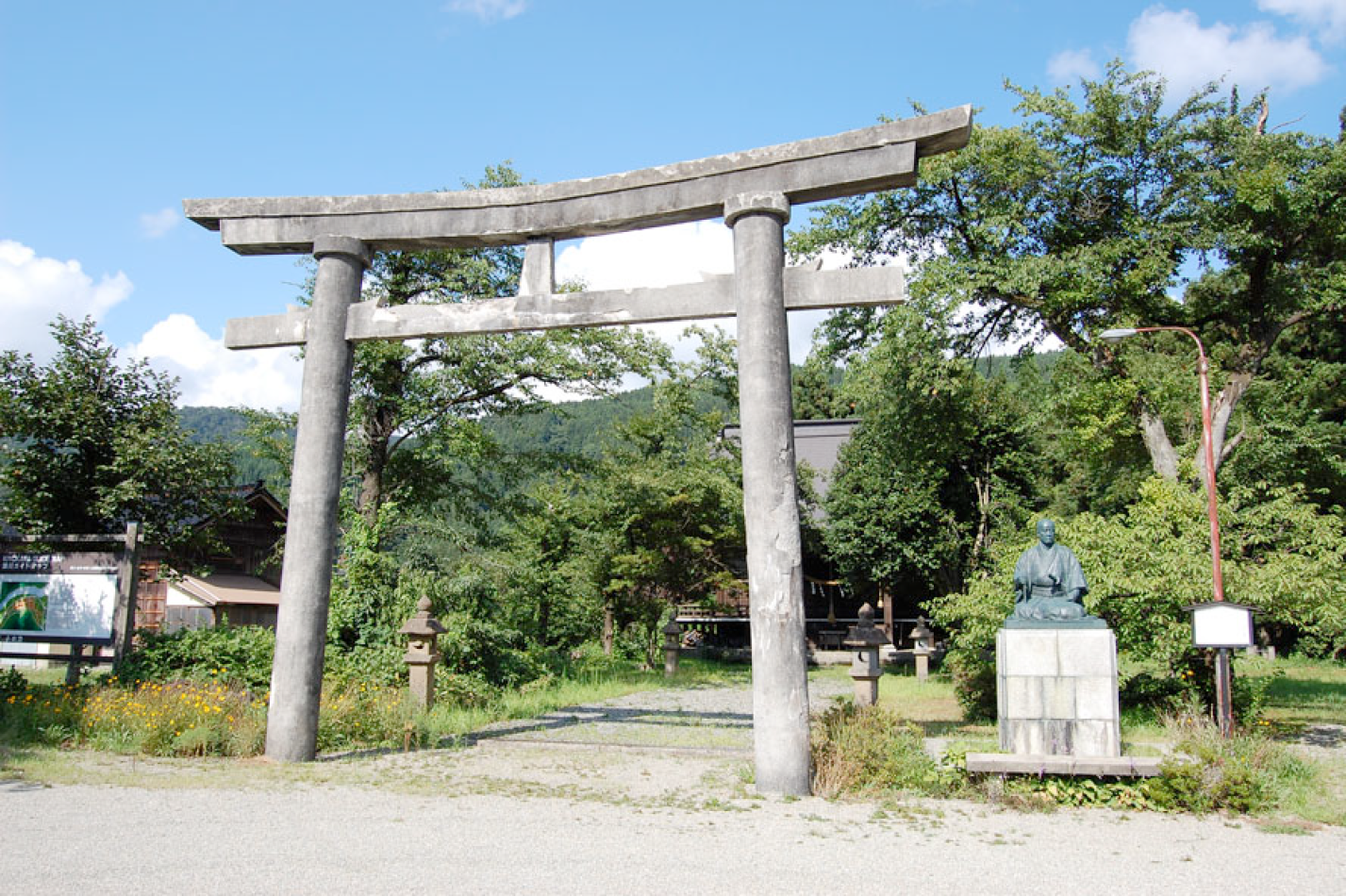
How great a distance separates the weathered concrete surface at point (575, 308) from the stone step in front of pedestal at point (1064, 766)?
385 centimetres

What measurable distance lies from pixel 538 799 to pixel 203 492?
29.2ft

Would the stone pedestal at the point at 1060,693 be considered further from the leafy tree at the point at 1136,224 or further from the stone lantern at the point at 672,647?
the stone lantern at the point at 672,647

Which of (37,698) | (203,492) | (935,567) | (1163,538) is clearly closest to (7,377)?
(203,492)

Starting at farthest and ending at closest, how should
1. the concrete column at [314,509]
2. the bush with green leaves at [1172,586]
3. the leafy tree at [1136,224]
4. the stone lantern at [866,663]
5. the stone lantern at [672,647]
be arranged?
the stone lantern at [672,647] → the leafy tree at [1136,224] → the stone lantern at [866,663] → the bush with green leaves at [1172,586] → the concrete column at [314,509]

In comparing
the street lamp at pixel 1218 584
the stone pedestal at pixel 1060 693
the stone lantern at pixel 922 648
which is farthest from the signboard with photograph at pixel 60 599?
the stone lantern at pixel 922 648

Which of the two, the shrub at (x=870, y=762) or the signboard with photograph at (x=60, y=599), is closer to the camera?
the shrub at (x=870, y=762)

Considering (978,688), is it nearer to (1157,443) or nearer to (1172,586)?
(1172,586)

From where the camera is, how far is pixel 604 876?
4.92 m

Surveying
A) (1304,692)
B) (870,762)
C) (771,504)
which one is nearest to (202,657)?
(771,504)

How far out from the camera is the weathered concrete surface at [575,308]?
25.4ft

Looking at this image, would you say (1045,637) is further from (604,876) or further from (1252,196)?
(1252,196)

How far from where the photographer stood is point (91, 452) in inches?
498

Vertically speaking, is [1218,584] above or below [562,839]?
above

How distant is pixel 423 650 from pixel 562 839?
6879 millimetres
